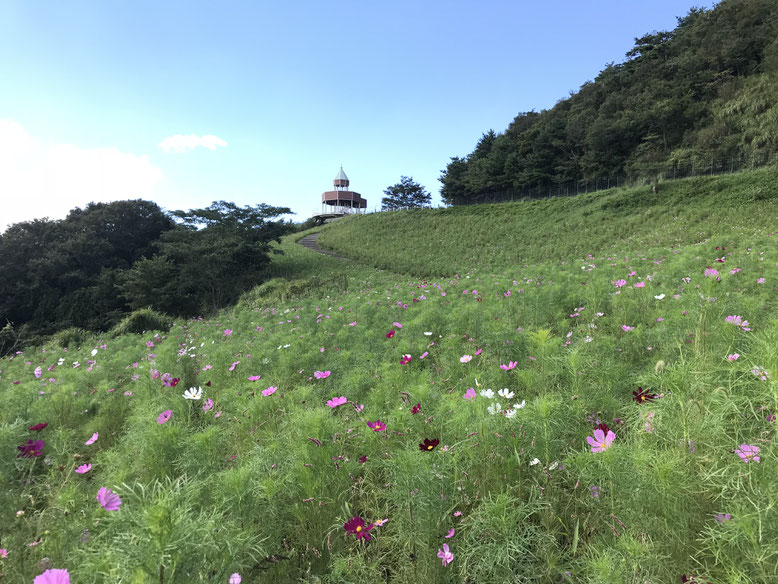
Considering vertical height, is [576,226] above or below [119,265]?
below

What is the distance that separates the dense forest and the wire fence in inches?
951

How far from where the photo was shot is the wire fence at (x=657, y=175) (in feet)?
67.7

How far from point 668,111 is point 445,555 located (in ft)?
132

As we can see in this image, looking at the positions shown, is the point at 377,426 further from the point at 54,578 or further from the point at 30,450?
the point at 30,450

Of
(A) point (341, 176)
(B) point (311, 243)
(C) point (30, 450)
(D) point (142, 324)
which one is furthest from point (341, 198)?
(C) point (30, 450)

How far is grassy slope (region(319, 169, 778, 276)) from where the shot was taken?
45.1 ft

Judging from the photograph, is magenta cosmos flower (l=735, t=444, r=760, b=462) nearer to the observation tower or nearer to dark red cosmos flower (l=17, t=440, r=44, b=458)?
dark red cosmos flower (l=17, t=440, r=44, b=458)

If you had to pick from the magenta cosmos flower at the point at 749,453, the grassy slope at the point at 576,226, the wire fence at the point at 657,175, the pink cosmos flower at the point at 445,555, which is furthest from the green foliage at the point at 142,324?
the wire fence at the point at 657,175

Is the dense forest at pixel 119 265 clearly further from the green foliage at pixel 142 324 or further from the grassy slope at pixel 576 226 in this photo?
the grassy slope at pixel 576 226

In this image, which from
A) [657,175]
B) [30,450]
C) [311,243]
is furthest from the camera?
[311,243]

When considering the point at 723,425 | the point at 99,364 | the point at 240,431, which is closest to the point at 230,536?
the point at 240,431

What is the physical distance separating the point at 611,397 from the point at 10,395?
15.4 ft

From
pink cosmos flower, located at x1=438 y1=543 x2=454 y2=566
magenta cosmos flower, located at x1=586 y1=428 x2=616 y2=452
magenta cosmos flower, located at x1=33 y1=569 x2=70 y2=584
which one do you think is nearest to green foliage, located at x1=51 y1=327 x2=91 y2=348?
magenta cosmos flower, located at x1=33 y1=569 x2=70 y2=584

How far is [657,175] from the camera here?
23734 millimetres
